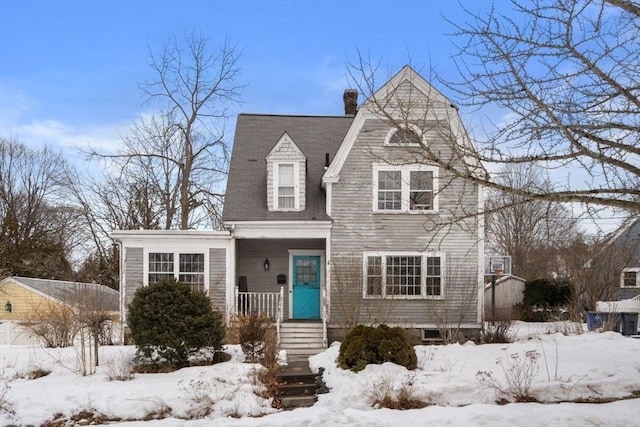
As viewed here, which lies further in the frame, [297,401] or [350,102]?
[350,102]

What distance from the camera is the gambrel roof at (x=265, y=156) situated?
15.2 meters

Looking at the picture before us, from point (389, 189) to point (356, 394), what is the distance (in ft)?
25.9

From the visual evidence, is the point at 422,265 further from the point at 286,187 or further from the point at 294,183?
the point at 286,187

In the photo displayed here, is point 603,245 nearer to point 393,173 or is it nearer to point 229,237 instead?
point 393,173

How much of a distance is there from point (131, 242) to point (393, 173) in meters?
7.37

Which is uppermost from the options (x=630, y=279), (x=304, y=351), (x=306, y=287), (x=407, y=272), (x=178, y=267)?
(x=178, y=267)

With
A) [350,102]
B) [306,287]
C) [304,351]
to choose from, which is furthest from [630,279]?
[304,351]

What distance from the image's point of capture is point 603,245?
25.6ft

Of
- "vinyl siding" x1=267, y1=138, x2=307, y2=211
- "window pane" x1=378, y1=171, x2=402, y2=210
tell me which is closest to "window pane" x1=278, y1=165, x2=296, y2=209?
"vinyl siding" x1=267, y1=138, x2=307, y2=211

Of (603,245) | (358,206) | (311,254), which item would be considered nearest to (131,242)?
(311,254)

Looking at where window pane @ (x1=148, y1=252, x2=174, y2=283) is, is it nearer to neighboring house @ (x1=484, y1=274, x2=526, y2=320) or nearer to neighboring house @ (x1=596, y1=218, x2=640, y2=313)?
neighboring house @ (x1=596, y1=218, x2=640, y2=313)

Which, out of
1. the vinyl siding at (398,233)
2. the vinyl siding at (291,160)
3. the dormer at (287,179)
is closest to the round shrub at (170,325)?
the vinyl siding at (398,233)

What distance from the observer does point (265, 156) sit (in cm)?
1719

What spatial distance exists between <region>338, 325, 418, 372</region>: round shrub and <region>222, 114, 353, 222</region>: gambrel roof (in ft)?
18.4
